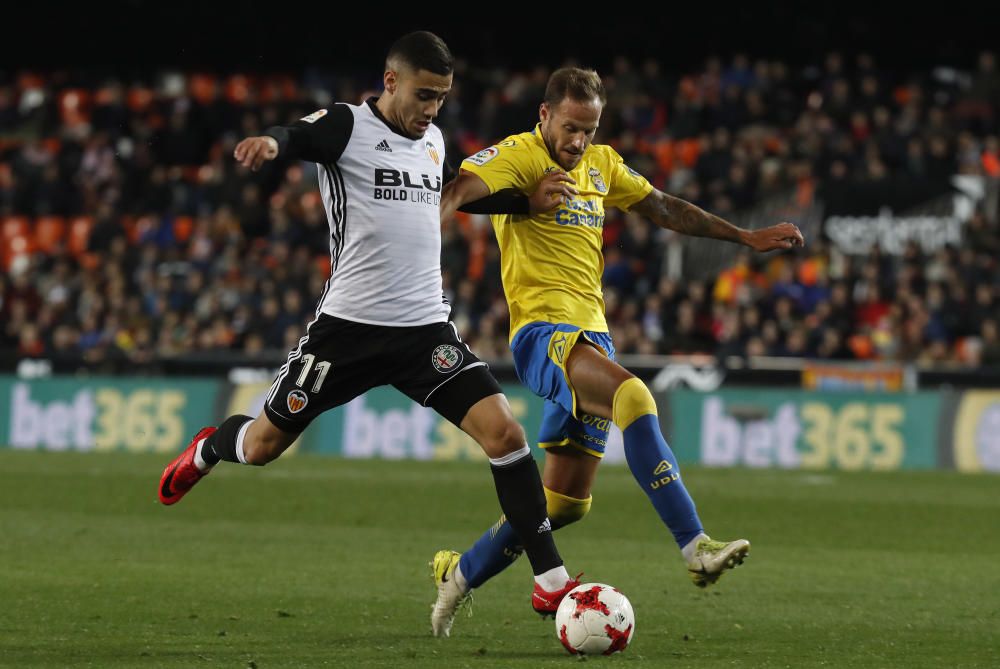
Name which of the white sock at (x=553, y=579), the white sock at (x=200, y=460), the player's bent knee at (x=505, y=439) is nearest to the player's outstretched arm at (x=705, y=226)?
the player's bent knee at (x=505, y=439)

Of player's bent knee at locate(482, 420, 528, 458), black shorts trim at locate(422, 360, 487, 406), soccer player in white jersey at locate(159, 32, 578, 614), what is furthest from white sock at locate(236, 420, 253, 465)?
player's bent knee at locate(482, 420, 528, 458)

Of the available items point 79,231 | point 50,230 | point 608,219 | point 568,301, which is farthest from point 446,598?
point 50,230

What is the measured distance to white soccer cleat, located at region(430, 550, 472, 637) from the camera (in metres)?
6.38

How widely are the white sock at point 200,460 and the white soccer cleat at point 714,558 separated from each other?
2.15m

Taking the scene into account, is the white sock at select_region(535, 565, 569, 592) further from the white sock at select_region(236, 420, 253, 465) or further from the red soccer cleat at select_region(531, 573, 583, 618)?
the white sock at select_region(236, 420, 253, 465)

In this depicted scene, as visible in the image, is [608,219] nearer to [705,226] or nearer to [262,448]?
[705,226]

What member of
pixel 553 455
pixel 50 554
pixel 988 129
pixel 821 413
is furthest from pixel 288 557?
pixel 988 129

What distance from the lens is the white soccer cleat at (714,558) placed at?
18.8 feet

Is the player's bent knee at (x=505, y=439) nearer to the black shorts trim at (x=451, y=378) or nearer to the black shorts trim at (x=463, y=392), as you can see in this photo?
the black shorts trim at (x=463, y=392)

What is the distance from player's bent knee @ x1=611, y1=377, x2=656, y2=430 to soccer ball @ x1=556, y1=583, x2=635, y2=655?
2.34 ft

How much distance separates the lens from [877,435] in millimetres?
16875

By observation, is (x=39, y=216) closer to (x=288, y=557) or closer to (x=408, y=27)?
(x=408, y=27)

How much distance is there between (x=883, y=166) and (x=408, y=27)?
496 inches

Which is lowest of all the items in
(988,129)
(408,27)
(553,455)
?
(553,455)
